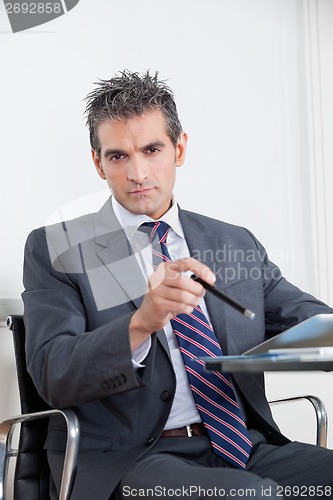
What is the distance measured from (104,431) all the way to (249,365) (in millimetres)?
663

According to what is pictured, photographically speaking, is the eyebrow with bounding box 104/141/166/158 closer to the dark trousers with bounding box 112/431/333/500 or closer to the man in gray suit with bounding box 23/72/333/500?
the man in gray suit with bounding box 23/72/333/500

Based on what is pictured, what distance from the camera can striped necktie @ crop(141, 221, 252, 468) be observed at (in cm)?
190

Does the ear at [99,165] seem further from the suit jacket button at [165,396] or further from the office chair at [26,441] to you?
the suit jacket button at [165,396]

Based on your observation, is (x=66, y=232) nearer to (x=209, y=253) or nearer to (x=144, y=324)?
(x=209, y=253)

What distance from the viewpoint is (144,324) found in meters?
1.62

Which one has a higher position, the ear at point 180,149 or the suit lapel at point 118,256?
the ear at point 180,149

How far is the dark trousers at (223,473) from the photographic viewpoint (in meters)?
1.56

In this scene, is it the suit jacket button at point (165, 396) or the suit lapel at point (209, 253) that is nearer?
the suit jacket button at point (165, 396)

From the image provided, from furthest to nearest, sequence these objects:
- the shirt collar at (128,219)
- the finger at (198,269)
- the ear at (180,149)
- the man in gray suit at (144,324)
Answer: the ear at (180,149)
the shirt collar at (128,219)
the man in gray suit at (144,324)
the finger at (198,269)

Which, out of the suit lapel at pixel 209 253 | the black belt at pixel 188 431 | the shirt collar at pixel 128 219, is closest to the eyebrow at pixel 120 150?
the shirt collar at pixel 128 219

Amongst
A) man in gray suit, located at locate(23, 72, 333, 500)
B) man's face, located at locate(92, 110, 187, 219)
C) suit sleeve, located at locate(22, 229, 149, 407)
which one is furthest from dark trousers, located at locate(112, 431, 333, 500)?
man's face, located at locate(92, 110, 187, 219)

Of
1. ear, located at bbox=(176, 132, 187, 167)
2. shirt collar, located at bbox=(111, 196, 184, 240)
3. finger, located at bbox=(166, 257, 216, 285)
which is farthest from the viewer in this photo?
ear, located at bbox=(176, 132, 187, 167)

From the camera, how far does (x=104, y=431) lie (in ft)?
6.20

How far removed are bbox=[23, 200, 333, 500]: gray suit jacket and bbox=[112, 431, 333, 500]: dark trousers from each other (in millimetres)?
45
